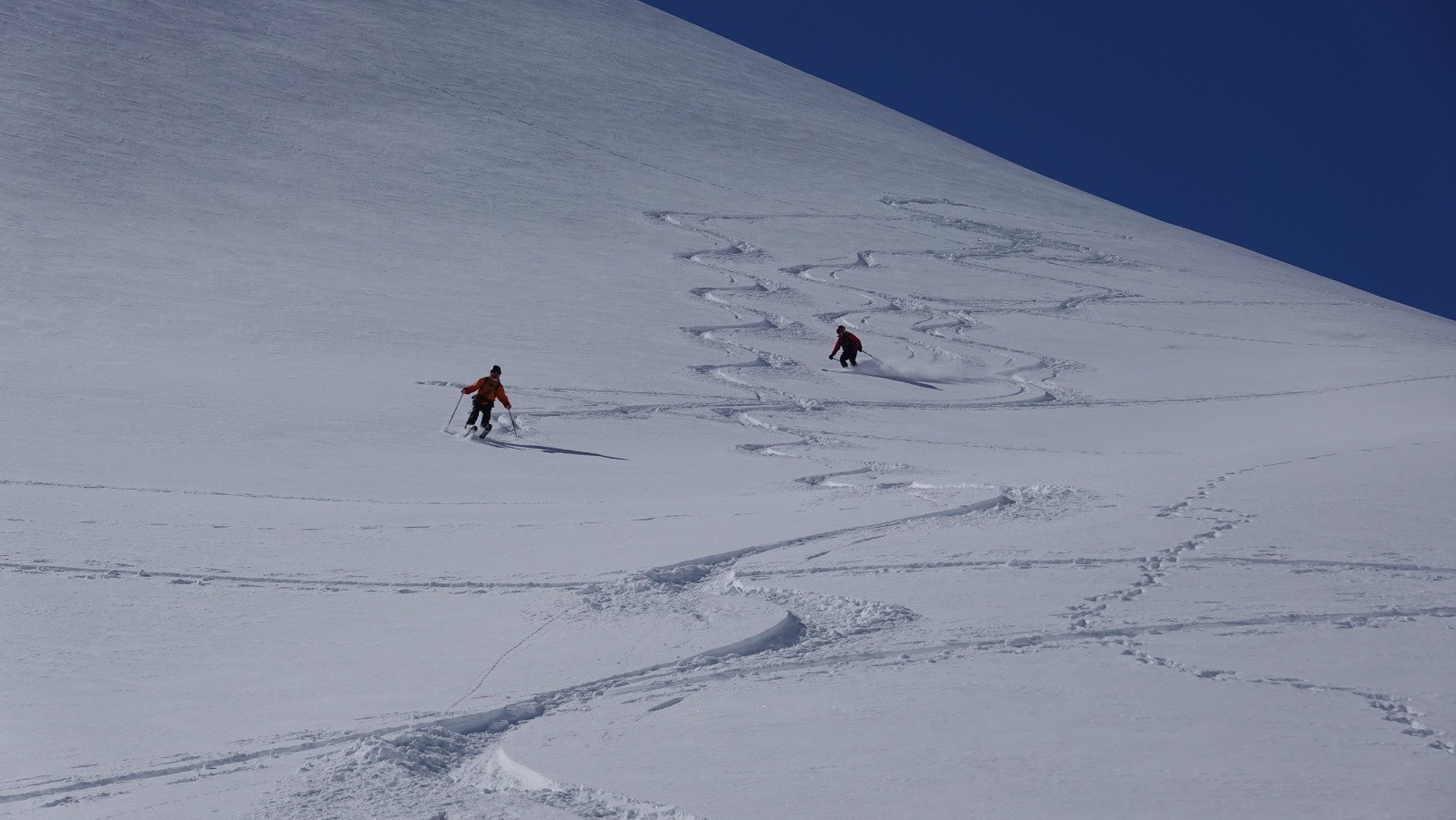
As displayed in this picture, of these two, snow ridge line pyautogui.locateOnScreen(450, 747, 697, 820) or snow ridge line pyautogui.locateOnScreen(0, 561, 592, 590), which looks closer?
snow ridge line pyautogui.locateOnScreen(450, 747, 697, 820)

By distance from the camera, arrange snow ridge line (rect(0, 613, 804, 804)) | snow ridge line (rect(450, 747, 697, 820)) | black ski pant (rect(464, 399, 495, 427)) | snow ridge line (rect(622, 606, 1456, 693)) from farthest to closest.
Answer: black ski pant (rect(464, 399, 495, 427))
snow ridge line (rect(622, 606, 1456, 693))
snow ridge line (rect(0, 613, 804, 804))
snow ridge line (rect(450, 747, 697, 820))

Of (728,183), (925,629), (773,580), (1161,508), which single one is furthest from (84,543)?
(728,183)

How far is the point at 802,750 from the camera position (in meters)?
3.80

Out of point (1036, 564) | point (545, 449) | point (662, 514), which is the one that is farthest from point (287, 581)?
point (545, 449)

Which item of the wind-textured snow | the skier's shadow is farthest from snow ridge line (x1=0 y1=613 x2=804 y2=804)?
the skier's shadow

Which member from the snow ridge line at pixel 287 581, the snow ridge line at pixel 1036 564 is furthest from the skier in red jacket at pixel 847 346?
the snow ridge line at pixel 287 581

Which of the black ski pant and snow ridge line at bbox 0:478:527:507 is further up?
the black ski pant

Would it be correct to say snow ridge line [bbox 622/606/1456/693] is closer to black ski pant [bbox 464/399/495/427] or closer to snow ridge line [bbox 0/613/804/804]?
snow ridge line [bbox 0/613/804/804]

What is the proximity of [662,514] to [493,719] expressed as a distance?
3460 millimetres

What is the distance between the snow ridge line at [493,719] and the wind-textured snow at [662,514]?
2cm

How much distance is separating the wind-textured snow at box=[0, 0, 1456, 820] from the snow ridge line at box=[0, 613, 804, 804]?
0.02 m

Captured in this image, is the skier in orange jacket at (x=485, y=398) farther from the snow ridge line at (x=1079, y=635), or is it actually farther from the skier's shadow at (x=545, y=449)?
the snow ridge line at (x=1079, y=635)

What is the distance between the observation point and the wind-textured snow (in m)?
3.79

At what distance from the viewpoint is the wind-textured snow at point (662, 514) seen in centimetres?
379
